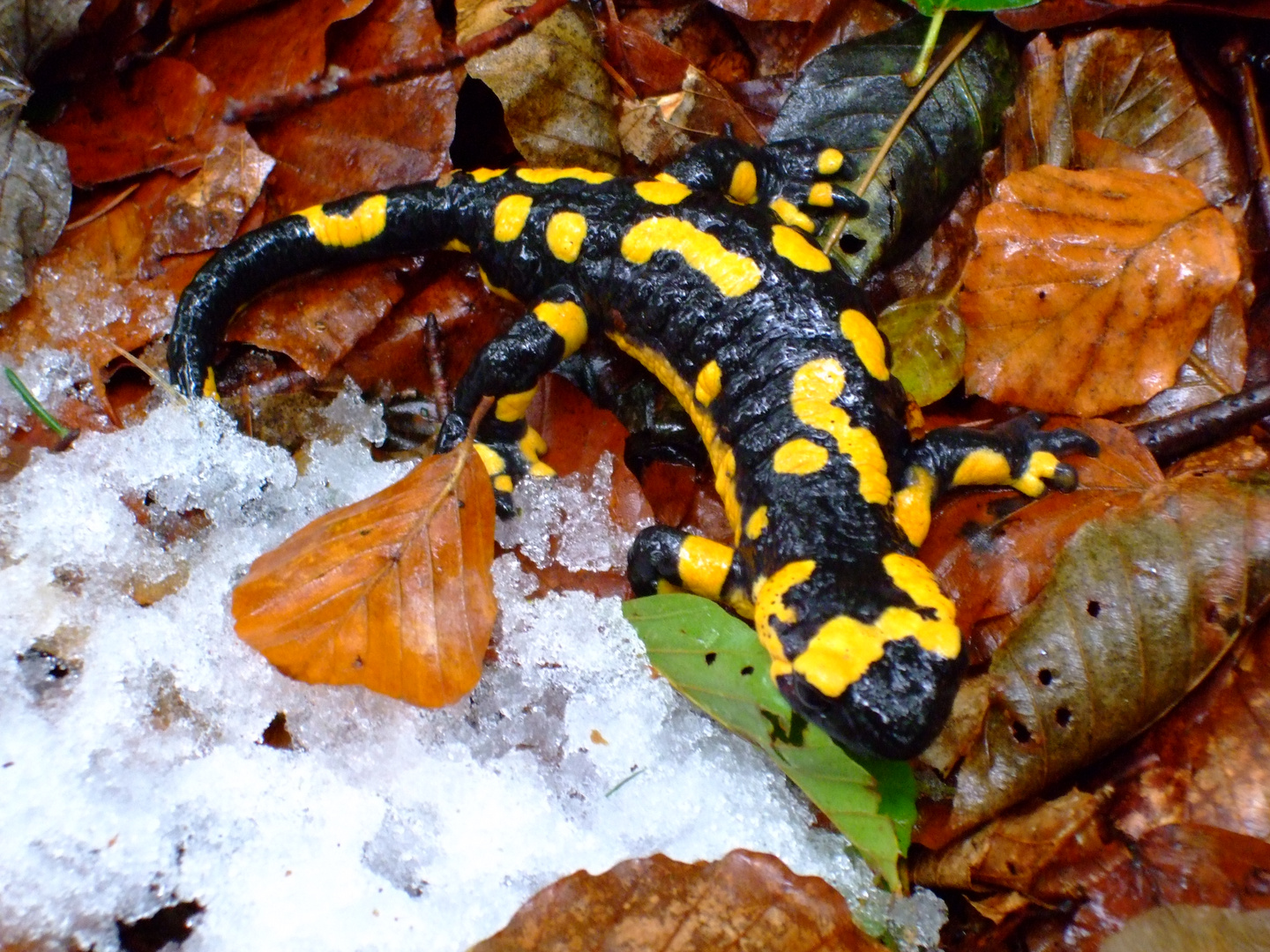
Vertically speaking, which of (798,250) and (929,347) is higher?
(798,250)

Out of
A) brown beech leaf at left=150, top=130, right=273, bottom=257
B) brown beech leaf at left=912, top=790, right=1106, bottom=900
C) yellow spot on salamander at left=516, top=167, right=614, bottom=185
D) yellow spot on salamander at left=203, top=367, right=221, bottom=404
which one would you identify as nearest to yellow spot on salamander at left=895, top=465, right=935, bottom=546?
brown beech leaf at left=912, top=790, right=1106, bottom=900

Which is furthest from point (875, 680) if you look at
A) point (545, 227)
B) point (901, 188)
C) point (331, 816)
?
point (545, 227)

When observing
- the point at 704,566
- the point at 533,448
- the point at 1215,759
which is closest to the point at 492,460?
the point at 533,448

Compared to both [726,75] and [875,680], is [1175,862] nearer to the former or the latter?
[875,680]

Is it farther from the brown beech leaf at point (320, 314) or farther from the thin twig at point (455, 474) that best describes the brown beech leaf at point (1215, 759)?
the brown beech leaf at point (320, 314)

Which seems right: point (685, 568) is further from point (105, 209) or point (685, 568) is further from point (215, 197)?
point (105, 209)

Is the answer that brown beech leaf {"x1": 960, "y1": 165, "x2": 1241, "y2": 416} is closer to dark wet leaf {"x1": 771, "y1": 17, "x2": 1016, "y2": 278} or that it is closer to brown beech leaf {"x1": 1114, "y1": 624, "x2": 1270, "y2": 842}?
dark wet leaf {"x1": 771, "y1": 17, "x2": 1016, "y2": 278}
